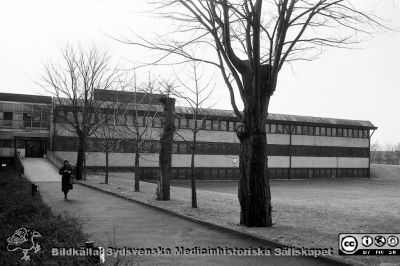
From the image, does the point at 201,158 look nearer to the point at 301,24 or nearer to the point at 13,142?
the point at 13,142

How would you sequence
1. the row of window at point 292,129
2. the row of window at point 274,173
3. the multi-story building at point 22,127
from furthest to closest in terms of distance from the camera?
1. the multi-story building at point 22,127
2. the row of window at point 292,129
3. the row of window at point 274,173

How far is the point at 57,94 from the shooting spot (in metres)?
31.7

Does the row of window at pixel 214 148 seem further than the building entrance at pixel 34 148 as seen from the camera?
No

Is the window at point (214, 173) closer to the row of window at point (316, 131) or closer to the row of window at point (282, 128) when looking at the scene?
the row of window at point (282, 128)

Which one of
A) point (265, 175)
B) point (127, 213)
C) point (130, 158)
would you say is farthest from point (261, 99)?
point (130, 158)

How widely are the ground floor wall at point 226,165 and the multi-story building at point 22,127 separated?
8.15 m

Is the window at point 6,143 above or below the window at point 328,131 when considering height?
below

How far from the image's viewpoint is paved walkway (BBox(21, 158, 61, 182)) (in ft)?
90.8

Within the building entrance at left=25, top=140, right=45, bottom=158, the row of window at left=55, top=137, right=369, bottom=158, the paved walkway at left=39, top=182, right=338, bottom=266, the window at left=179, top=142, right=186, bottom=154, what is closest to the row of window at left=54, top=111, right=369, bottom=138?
the row of window at left=55, top=137, right=369, bottom=158

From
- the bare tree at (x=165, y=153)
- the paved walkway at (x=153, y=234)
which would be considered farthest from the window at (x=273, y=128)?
the paved walkway at (x=153, y=234)

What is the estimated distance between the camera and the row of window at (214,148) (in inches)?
1473

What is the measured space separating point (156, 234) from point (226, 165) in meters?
34.4

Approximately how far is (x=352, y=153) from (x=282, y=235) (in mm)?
47332

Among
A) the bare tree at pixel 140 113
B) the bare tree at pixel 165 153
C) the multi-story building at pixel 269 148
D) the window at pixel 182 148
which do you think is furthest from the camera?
the window at pixel 182 148
